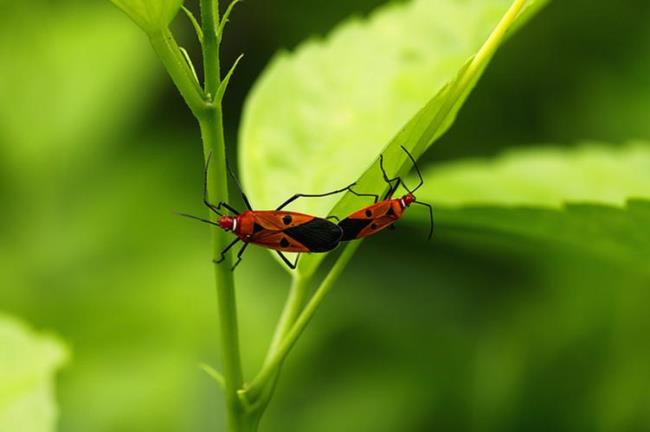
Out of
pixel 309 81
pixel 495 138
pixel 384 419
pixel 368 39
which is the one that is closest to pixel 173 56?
pixel 309 81

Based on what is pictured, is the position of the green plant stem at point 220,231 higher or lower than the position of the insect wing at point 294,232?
higher

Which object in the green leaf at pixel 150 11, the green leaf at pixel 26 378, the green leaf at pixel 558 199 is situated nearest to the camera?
the green leaf at pixel 150 11

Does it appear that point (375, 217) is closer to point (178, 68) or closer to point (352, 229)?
point (352, 229)

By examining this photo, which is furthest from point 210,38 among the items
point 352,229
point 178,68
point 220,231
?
point 352,229

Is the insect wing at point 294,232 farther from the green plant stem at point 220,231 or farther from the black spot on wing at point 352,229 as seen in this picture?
the green plant stem at point 220,231

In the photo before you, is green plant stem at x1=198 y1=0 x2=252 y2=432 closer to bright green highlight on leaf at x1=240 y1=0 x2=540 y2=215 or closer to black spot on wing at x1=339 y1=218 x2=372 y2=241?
black spot on wing at x1=339 y1=218 x2=372 y2=241

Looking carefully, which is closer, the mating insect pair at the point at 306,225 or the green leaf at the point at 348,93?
the mating insect pair at the point at 306,225

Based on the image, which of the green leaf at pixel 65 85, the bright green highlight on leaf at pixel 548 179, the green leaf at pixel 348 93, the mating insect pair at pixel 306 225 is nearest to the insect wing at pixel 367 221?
the mating insect pair at pixel 306 225
